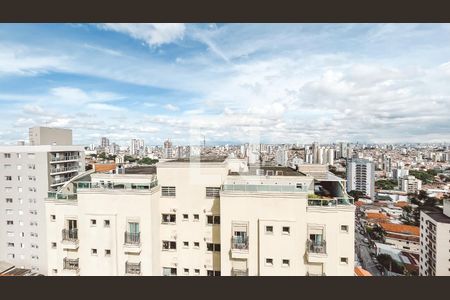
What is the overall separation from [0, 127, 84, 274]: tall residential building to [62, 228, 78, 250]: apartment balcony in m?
9.54

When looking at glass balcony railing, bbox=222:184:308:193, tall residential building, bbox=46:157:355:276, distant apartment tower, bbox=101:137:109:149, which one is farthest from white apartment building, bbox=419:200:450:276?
distant apartment tower, bbox=101:137:109:149

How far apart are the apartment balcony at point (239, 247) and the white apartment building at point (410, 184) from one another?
92.8 feet

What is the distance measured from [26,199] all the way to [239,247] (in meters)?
13.6

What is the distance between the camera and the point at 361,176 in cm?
2744

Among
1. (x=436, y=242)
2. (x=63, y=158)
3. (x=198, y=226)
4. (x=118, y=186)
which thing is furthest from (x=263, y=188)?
(x=63, y=158)

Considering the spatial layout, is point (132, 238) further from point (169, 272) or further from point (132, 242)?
point (169, 272)

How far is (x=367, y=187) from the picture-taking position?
93.5 ft

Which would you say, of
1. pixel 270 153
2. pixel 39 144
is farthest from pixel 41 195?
pixel 270 153

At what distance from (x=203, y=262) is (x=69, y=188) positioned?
4111 mm

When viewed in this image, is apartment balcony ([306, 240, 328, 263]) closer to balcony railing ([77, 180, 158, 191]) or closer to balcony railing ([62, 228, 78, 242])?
balcony railing ([77, 180, 158, 191])

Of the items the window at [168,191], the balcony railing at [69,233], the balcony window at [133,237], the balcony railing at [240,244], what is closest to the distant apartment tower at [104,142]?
the balcony railing at [69,233]

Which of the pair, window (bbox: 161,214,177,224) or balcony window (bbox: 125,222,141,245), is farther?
window (bbox: 161,214,177,224)

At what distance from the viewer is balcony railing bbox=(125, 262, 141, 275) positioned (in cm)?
499

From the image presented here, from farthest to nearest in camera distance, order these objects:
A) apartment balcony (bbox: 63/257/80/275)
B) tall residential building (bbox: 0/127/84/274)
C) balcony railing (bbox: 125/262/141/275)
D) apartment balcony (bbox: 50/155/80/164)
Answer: apartment balcony (bbox: 50/155/80/164), tall residential building (bbox: 0/127/84/274), apartment balcony (bbox: 63/257/80/275), balcony railing (bbox: 125/262/141/275)
